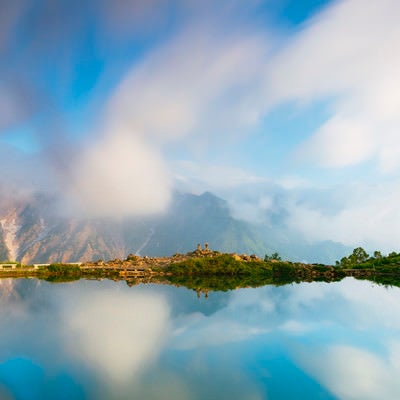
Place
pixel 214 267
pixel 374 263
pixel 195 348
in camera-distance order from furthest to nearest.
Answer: pixel 374 263, pixel 214 267, pixel 195 348

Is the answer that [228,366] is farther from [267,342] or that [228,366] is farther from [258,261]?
[258,261]

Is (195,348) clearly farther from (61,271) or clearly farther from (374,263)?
(374,263)

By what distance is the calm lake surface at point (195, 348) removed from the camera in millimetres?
13844

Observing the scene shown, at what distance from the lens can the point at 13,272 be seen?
5419cm

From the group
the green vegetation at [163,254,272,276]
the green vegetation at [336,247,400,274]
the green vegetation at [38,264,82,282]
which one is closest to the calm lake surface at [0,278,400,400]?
the green vegetation at [38,264,82,282]

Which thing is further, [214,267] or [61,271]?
[214,267]

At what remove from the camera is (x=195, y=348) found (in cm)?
1905

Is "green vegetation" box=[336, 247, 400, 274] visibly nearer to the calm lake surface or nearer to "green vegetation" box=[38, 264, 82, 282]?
the calm lake surface

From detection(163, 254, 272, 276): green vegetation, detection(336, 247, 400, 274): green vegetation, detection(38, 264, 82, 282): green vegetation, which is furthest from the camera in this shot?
A: detection(336, 247, 400, 274): green vegetation

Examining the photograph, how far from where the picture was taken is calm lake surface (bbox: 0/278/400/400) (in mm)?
13844

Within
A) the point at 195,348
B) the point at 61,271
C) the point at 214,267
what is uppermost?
the point at 214,267

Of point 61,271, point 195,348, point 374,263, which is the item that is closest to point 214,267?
point 61,271

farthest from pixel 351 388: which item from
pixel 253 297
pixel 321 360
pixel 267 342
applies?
pixel 253 297

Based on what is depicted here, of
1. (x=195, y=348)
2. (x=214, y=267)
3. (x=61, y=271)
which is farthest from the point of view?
(x=214, y=267)
